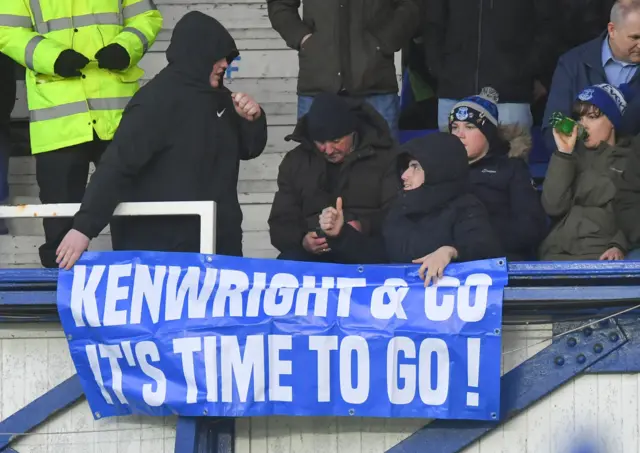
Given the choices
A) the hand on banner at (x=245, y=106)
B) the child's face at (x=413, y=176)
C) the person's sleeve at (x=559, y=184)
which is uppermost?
the hand on banner at (x=245, y=106)

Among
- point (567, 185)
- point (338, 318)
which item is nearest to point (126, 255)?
point (338, 318)

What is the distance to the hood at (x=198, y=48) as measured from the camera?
890 cm

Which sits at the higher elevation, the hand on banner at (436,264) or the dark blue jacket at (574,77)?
the dark blue jacket at (574,77)

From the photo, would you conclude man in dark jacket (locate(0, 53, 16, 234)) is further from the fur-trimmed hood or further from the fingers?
the fur-trimmed hood

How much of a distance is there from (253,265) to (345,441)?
97cm

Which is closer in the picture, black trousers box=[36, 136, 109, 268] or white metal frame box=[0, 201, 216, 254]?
white metal frame box=[0, 201, 216, 254]

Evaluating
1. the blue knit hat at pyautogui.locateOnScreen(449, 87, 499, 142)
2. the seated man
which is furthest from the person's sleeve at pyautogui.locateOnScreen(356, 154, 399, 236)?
the blue knit hat at pyautogui.locateOnScreen(449, 87, 499, 142)

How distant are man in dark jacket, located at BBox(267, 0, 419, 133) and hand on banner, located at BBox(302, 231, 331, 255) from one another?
4.41ft

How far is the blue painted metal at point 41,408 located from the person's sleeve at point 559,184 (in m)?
2.53

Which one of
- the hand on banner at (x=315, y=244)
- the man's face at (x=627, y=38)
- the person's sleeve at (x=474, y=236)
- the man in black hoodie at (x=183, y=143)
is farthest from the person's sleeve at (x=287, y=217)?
the man's face at (x=627, y=38)

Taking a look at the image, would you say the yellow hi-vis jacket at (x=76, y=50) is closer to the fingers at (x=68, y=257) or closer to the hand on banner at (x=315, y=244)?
the fingers at (x=68, y=257)

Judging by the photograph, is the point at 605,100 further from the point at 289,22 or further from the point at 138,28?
the point at 138,28

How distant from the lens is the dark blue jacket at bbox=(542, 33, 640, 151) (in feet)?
31.3

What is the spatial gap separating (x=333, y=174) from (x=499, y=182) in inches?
36.1
